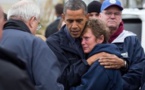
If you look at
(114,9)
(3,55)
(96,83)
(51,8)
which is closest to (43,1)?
(51,8)

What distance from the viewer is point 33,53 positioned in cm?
396

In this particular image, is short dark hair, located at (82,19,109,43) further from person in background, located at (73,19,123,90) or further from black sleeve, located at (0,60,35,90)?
black sleeve, located at (0,60,35,90)

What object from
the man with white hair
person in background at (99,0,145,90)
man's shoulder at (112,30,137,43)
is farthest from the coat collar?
man's shoulder at (112,30,137,43)

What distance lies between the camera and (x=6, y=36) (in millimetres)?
4047

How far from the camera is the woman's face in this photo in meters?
4.37

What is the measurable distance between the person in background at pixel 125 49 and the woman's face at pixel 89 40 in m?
0.16

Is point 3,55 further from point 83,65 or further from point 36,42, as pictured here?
point 83,65

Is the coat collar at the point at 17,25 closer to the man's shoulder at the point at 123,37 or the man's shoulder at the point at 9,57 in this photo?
the man's shoulder at the point at 123,37

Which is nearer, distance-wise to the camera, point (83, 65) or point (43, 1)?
point (83, 65)

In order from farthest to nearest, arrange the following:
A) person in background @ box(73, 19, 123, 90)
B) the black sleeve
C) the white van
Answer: the white van < person in background @ box(73, 19, 123, 90) < the black sleeve

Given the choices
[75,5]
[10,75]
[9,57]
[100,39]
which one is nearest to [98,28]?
[100,39]

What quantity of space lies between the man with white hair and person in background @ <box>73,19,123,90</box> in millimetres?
301

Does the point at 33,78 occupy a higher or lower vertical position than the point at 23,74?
lower

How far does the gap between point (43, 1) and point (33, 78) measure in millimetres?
10028
